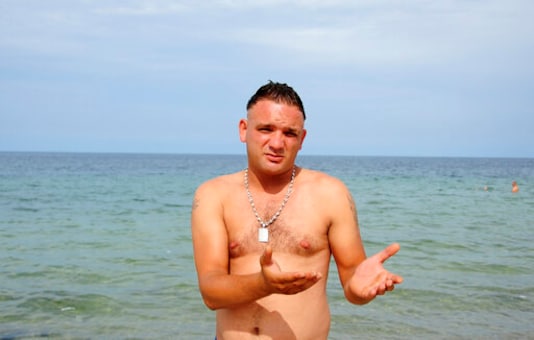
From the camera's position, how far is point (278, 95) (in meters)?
3.43

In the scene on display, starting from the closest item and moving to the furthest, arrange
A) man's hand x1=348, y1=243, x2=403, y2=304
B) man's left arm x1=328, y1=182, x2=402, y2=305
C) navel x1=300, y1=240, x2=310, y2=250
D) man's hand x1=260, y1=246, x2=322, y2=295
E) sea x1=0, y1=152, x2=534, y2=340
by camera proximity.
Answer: man's hand x1=260, y1=246, x2=322, y2=295 → man's hand x1=348, y1=243, x2=403, y2=304 → man's left arm x1=328, y1=182, x2=402, y2=305 → navel x1=300, y1=240, x2=310, y2=250 → sea x1=0, y1=152, x2=534, y2=340

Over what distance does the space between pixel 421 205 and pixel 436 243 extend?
9.36 metres

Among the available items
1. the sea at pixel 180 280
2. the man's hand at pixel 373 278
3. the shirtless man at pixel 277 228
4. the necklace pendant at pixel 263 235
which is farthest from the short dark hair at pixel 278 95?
the sea at pixel 180 280

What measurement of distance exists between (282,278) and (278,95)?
47.3 inches

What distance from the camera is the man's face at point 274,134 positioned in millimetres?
3379

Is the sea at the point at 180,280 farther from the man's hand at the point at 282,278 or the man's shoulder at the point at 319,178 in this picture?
the man's hand at the point at 282,278

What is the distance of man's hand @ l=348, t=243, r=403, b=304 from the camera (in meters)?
2.80

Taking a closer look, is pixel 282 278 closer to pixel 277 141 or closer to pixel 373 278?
pixel 373 278

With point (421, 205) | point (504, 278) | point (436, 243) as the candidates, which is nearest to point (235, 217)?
point (504, 278)

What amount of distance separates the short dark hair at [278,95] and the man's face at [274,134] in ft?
0.09

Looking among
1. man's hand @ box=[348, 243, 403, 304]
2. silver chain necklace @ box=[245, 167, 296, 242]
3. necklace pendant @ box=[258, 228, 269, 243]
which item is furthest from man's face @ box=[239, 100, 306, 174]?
man's hand @ box=[348, 243, 403, 304]

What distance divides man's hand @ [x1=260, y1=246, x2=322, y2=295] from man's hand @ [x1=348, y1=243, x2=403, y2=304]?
0.36 meters

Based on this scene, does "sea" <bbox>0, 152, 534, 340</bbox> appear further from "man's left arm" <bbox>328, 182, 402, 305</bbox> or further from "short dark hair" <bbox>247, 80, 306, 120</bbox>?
"short dark hair" <bbox>247, 80, 306, 120</bbox>

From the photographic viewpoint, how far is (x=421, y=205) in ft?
70.5
